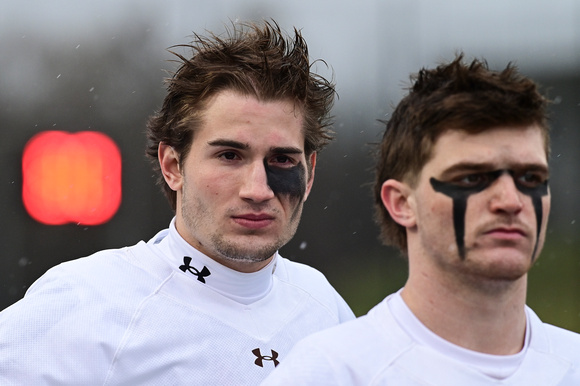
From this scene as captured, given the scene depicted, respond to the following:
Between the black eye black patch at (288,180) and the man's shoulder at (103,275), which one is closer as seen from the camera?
the man's shoulder at (103,275)

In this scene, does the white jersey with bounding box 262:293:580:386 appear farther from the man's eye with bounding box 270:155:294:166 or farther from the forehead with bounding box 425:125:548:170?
the man's eye with bounding box 270:155:294:166

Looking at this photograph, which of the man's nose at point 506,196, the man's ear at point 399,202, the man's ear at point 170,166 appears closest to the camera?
the man's nose at point 506,196

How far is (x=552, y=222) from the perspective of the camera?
37.1ft

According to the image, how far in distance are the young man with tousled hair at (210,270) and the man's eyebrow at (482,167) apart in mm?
1312

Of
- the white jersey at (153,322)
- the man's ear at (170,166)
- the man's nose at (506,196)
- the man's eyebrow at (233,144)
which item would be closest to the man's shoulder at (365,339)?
the man's nose at (506,196)

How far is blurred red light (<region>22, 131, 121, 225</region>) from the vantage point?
32.9 ft

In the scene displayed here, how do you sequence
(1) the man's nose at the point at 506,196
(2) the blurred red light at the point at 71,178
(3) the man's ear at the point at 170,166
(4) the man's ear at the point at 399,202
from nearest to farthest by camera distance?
(1) the man's nose at the point at 506,196, (4) the man's ear at the point at 399,202, (3) the man's ear at the point at 170,166, (2) the blurred red light at the point at 71,178

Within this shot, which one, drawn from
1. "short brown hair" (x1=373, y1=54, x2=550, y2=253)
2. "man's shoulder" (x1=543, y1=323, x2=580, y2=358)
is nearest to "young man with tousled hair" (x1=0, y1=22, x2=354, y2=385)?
"short brown hair" (x1=373, y1=54, x2=550, y2=253)

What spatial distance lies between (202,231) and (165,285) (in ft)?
0.89

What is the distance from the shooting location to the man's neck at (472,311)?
2.52 metres

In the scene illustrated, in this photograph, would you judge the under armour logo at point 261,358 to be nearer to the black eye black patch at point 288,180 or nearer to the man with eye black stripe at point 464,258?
the black eye black patch at point 288,180

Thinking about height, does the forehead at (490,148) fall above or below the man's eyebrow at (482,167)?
above

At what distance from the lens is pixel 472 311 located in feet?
8.29

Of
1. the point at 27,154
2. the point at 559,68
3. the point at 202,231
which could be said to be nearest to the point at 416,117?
the point at 202,231
